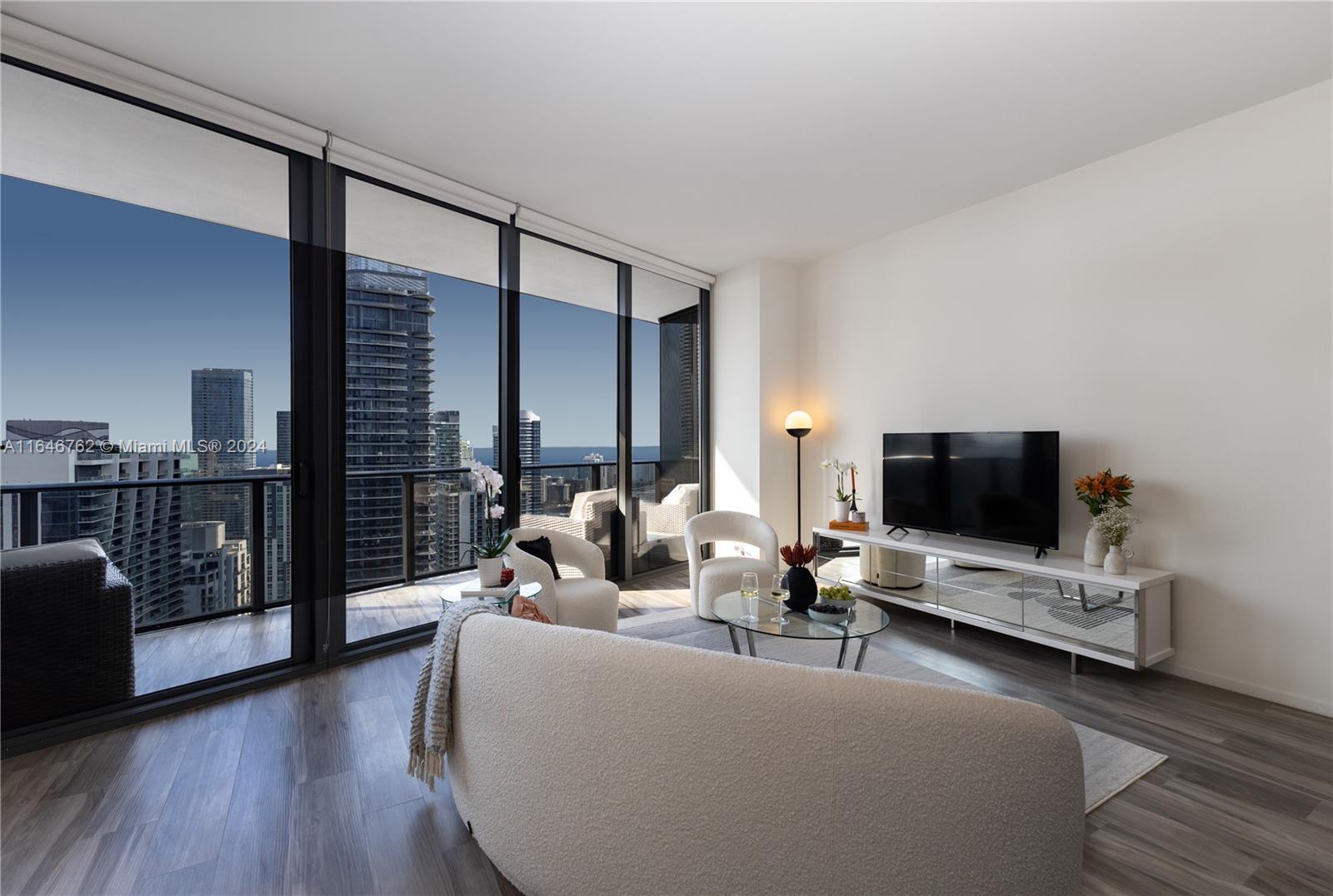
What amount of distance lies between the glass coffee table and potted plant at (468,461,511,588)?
986 mm

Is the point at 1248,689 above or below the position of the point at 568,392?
below

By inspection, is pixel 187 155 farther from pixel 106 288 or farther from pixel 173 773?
pixel 173 773

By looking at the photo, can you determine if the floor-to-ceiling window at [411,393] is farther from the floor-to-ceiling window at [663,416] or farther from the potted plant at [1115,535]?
the potted plant at [1115,535]

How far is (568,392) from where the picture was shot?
14.3ft

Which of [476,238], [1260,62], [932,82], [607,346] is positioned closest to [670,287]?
[607,346]

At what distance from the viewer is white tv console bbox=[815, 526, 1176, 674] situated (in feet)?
9.24

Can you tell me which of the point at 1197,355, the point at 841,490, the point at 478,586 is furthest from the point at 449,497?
the point at 1197,355

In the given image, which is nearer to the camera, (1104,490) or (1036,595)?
(1104,490)

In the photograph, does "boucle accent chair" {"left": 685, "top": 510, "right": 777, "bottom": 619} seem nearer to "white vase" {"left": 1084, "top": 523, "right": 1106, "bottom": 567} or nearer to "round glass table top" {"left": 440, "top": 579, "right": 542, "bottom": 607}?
"round glass table top" {"left": 440, "top": 579, "right": 542, "bottom": 607}

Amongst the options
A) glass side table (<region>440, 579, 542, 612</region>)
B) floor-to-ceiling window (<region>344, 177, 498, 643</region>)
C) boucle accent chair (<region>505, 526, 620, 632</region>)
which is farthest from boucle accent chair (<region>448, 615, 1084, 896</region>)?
floor-to-ceiling window (<region>344, 177, 498, 643</region>)

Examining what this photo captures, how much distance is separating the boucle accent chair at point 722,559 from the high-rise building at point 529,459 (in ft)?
3.57

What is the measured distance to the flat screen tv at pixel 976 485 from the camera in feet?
10.8

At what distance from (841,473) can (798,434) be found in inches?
18.8

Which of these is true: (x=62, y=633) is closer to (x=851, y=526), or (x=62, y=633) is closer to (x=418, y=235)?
(x=418, y=235)
